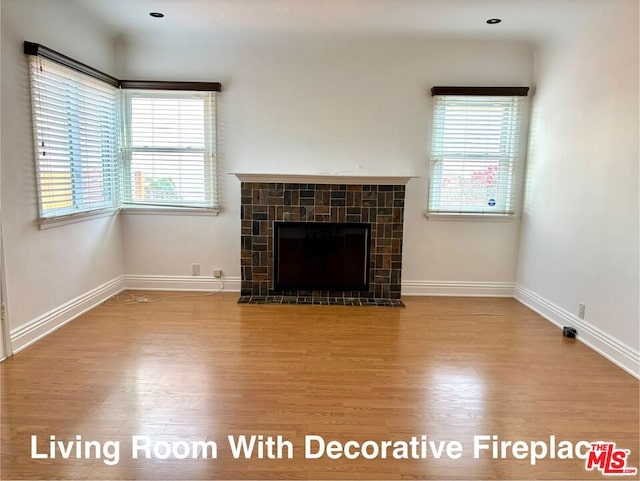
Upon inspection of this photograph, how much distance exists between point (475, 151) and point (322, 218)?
171 cm

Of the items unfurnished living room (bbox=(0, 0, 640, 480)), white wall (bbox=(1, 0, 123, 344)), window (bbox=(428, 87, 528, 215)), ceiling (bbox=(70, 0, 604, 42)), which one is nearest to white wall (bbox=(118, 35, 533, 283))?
unfurnished living room (bbox=(0, 0, 640, 480))

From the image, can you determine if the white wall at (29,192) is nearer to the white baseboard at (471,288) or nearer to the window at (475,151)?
the white baseboard at (471,288)

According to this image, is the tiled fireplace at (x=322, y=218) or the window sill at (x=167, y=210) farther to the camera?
the window sill at (x=167, y=210)

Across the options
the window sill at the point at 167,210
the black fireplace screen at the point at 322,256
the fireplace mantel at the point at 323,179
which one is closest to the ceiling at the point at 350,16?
the fireplace mantel at the point at 323,179

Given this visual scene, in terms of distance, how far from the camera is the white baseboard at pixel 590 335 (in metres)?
2.84

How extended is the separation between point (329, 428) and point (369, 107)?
325 centimetres

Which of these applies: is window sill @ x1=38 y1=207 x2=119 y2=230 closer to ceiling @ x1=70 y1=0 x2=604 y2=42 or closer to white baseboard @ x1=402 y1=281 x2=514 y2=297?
ceiling @ x1=70 y1=0 x2=604 y2=42

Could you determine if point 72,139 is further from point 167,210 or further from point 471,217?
point 471,217

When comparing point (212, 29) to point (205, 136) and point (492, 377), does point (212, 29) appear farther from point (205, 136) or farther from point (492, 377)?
point (492, 377)

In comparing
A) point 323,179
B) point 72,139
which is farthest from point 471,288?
point 72,139

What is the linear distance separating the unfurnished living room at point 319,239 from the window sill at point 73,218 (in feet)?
→ 0.09

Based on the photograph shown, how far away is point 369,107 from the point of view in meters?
4.41

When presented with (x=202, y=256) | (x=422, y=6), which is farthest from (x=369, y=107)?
(x=202, y=256)

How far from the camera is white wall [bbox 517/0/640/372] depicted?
2.91 meters
